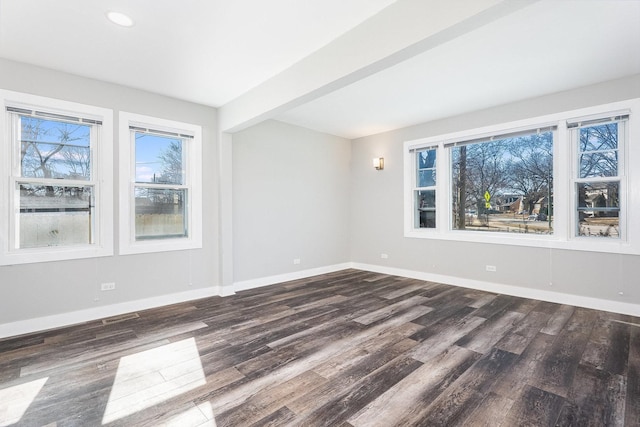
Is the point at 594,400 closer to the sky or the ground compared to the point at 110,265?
closer to the ground

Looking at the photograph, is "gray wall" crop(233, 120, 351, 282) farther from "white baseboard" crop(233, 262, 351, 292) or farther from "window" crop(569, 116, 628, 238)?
"window" crop(569, 116, 628, 238)

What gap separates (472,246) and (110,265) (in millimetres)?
5108

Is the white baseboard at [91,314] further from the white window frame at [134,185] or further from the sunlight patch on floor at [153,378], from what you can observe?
the sunlight patch on floor at [153,378]

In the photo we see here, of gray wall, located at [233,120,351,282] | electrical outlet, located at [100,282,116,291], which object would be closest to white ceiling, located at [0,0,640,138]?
gray wall, located at [233,120,351,282]

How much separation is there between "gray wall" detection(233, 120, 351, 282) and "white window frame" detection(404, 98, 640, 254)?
1876 mm

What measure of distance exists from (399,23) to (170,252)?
3.76 meters

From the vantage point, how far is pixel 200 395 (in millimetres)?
2076

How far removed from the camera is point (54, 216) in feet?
11.2

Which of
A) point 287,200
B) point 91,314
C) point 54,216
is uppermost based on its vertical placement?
point 287,200

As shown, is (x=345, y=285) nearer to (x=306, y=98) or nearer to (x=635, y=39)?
(x=306, y=98)

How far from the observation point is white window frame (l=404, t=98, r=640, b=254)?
3.58m

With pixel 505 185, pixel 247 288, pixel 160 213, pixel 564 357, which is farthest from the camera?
pixel 247 288

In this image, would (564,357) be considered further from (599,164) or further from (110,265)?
(110,265)

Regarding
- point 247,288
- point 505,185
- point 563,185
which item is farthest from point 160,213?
point 563,185
